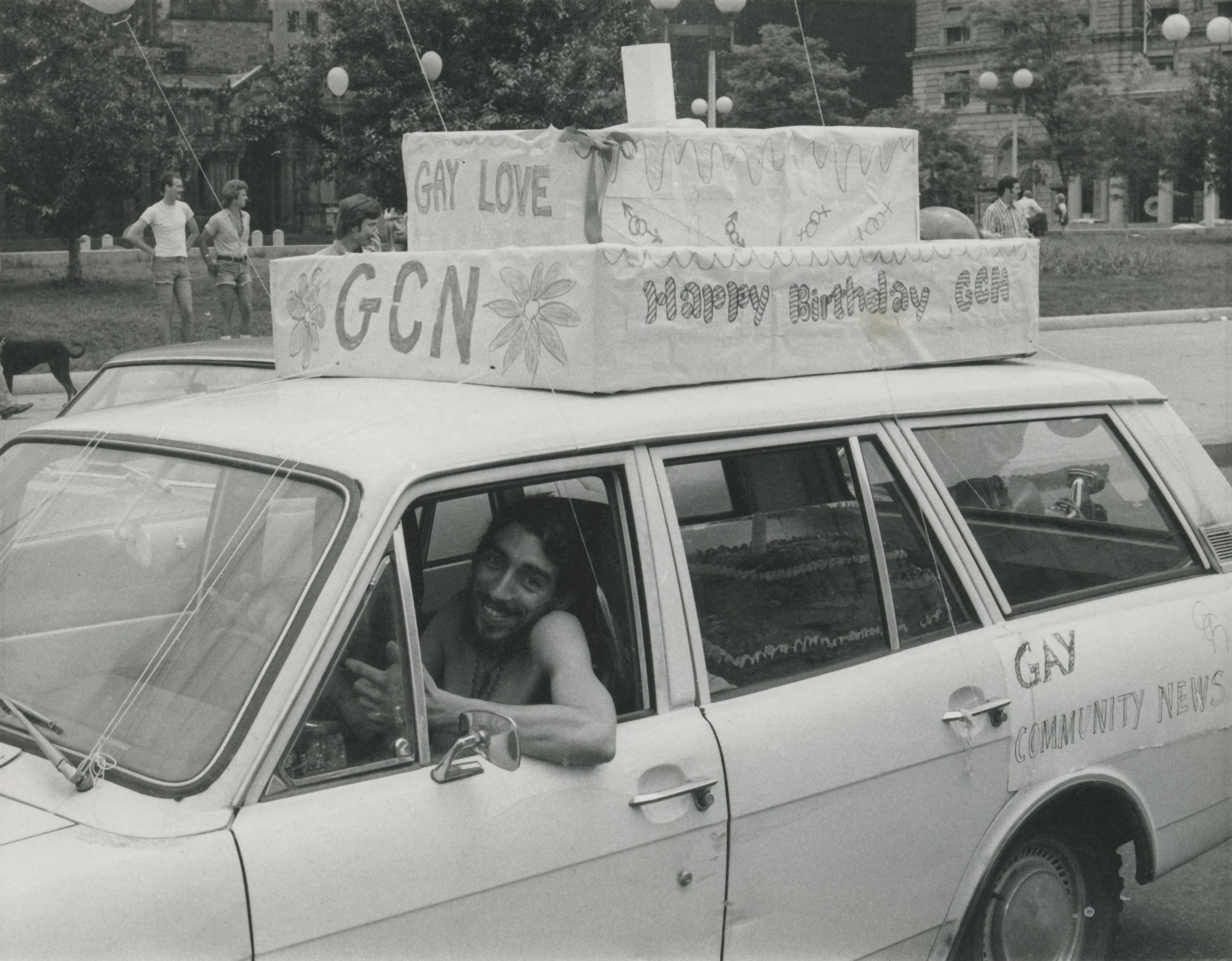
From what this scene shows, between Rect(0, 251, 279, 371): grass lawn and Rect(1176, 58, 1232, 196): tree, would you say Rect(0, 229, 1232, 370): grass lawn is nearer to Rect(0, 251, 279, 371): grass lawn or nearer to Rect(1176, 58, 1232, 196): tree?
Rect(0, 251, 279, 371): grass lawn

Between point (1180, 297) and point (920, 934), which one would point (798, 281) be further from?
point (1180, 297)

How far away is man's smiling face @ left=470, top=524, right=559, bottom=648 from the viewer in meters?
2.84

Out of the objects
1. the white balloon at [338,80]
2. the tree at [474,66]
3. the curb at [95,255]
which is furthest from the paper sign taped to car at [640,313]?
the curb at [95,255]

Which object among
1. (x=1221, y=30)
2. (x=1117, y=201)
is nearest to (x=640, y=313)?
(x=1221, y=30)

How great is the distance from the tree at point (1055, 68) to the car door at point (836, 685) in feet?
173

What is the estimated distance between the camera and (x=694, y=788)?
267 cm

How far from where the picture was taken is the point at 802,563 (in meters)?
3.11

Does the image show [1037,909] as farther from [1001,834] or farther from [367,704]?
[367,704]

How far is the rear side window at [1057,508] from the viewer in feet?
11.0

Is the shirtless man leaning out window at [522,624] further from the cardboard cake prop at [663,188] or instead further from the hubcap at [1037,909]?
the hubcap at [1037,909]

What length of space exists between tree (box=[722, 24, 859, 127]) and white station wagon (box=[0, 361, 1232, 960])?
118 feet

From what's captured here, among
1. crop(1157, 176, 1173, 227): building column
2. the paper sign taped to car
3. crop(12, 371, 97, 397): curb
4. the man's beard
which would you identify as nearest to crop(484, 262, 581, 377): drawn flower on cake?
the paper sign taped to car

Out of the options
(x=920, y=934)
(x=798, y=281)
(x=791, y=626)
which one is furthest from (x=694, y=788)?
(x=798, y=281)

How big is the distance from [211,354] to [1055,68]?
5071 cm
